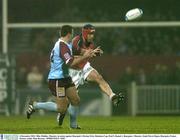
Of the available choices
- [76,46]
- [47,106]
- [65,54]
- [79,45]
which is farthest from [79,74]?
[65,54]

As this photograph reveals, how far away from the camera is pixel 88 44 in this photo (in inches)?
715

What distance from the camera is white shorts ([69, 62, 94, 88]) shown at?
18109 mm

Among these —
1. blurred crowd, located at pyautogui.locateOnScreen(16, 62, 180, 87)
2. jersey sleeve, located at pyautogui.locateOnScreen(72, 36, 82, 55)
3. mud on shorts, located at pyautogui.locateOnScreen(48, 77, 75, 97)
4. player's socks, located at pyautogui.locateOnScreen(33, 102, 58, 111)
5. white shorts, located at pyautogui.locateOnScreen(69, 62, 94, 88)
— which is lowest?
player's socks, located at pyautogui.locateOnScreen(33, 102, 58, 111)

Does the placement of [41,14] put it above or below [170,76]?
above

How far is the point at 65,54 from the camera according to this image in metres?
16.1

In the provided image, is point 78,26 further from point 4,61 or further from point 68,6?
point 4,61

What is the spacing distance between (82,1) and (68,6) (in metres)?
0.51

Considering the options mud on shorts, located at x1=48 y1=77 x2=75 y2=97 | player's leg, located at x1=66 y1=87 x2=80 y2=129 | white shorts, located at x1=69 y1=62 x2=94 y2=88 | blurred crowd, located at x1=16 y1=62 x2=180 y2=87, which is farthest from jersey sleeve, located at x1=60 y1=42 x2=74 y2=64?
blurred crowd, located at x1=16 y1=62 x2=180 y2=87

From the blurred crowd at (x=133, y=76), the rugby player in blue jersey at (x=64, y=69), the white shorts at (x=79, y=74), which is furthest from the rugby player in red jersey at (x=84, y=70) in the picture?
the blurred crowd at (x=133, y=76)

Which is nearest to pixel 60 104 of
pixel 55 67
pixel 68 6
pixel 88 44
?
pixel 55 67

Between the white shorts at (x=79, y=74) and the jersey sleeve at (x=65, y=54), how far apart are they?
1814mm

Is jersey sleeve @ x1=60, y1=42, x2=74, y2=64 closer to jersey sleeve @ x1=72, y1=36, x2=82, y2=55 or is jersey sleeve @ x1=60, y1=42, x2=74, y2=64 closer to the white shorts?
jersey sleeve @ x1=72, y1=36, x2=82, y2=55

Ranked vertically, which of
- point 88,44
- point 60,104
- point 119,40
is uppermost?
point 119,40

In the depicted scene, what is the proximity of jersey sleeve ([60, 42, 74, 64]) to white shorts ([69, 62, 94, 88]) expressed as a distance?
181 centimetres
